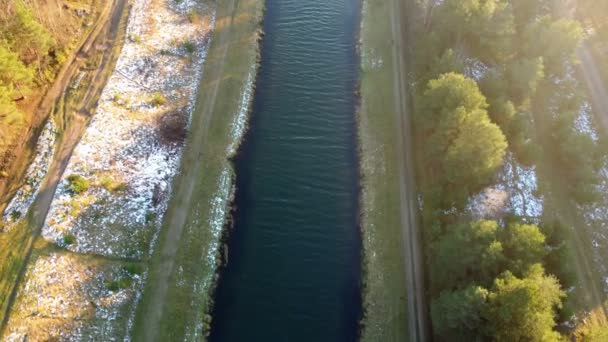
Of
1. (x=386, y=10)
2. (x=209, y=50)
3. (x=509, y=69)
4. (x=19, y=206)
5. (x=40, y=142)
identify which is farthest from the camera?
(x=386, y=10)

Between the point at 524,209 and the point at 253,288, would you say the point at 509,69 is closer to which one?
the point at 524,209

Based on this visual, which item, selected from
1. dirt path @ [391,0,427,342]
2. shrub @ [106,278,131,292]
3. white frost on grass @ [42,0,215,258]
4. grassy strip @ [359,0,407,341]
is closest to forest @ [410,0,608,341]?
dirt path @ [391,0,427,342]

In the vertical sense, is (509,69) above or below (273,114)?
above

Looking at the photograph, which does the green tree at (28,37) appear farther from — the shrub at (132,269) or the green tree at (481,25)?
the green tree at (481,25)

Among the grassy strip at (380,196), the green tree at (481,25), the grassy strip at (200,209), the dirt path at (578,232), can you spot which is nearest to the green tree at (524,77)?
the dirt path at (578,232)

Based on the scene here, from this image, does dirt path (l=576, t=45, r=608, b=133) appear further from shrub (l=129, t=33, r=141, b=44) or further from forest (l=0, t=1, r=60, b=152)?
forest (l=0, t=1, r=60, b=152)

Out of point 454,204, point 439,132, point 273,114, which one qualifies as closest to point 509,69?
point 439,132
